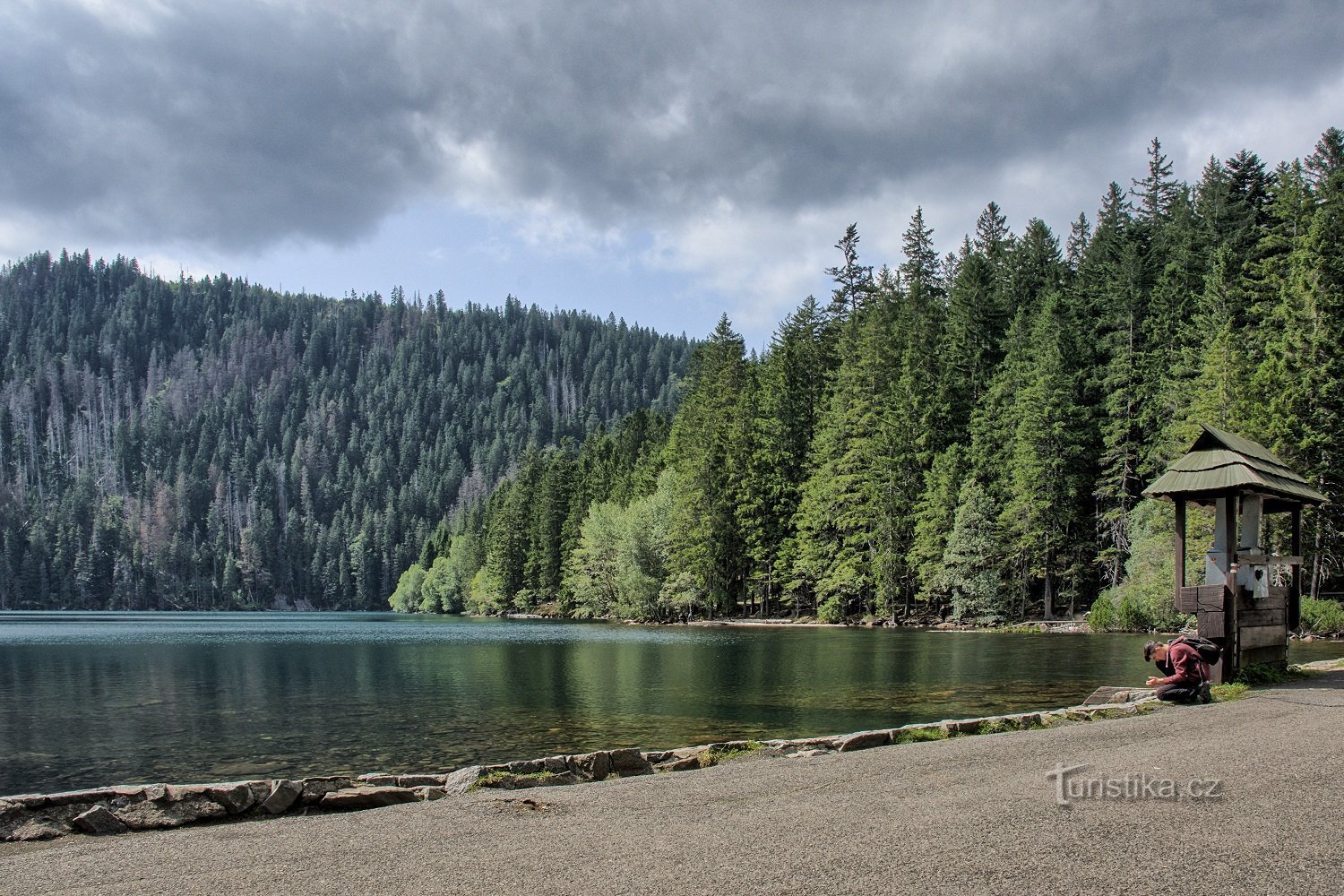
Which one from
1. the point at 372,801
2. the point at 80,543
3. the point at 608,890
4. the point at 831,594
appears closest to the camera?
the point at 608,890

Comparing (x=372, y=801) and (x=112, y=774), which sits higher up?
(x=372, y=801)

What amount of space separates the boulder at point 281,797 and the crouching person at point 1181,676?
13.6 metres

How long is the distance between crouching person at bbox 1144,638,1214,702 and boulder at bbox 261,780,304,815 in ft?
44.7

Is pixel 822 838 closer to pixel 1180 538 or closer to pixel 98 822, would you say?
pixel 98 822

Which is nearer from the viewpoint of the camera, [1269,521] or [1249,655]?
[1249,655]

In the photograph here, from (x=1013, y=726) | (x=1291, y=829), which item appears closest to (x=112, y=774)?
(x=1013, y=726)

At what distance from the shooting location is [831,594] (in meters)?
65.9

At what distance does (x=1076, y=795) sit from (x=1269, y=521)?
38598 millimetres

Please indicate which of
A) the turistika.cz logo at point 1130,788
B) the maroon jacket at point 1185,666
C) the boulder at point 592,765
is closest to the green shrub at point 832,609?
the maroon jacket at point 1185,666

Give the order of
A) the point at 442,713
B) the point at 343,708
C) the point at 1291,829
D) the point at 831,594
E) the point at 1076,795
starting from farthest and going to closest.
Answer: the point at 831,594
the point at 343,708
the point at 442,713
the point at 1076,795
the point at 1291,829

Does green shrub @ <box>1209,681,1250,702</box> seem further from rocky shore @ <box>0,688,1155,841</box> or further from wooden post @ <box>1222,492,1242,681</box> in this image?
rocky shore @ <box>0,688,1155,841</box>

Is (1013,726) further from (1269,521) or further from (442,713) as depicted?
(1269,521)

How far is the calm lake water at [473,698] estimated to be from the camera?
16.6m

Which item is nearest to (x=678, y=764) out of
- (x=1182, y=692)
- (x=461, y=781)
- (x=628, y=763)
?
(x=628, y=763)
